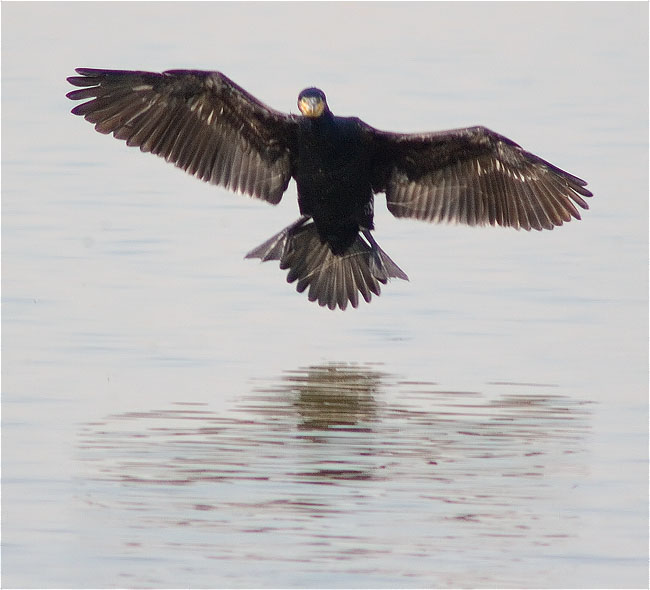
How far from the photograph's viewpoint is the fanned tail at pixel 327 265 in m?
9.31

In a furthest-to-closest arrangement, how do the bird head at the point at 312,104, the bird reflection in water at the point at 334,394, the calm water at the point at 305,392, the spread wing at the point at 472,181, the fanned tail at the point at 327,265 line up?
1. the spread wing at the point at 472,181
2. the fanned tail at the point at 327,265
3. the bird head at the point at 312,104
4. the bird reflection in water at the point at 334,394
5. the calm water at the point at 305,392

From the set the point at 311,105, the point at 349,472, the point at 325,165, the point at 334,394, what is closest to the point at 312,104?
the point at 311,105

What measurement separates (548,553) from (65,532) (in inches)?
66.8

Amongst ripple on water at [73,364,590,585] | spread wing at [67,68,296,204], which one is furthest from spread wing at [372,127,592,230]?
ripple on water at [73,364,590,585]

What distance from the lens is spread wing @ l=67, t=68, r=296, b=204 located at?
937cm

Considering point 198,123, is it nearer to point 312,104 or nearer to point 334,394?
point 312,104

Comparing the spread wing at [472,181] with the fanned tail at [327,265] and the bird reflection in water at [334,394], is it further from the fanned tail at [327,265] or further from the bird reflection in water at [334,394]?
the bird reflection in water at [334,394]

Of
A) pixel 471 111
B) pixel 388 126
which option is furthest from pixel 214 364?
pixel 471 111

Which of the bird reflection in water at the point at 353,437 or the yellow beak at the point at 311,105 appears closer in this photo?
the bird reflection in water at the point at 353,437

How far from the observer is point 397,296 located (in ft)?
32.1

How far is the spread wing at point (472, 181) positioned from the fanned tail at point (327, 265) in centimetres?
52

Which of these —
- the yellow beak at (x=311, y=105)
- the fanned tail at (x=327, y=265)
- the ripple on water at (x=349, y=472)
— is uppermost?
the yellow beak at (x=311, y=105)

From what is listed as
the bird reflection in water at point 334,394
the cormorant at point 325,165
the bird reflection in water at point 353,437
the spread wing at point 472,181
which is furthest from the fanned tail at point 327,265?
the bird reflection in water at point 353,437

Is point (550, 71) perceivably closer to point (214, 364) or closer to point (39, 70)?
point (39, 70)
